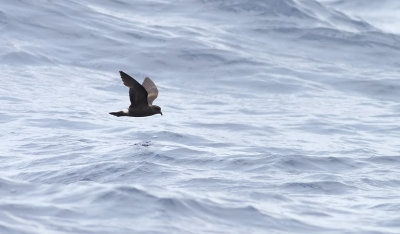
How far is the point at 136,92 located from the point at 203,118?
4403 millimetres

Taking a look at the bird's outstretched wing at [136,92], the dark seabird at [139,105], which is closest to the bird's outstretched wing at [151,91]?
the dark seabird at [139,105]

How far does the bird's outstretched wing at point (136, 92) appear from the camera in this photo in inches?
475

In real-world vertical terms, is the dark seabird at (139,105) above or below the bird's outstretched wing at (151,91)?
below

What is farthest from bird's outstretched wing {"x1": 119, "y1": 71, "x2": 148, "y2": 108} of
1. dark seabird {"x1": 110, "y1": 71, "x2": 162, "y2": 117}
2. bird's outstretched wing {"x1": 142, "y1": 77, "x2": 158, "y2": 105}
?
bird's outstretched wing {"x1": 142, "y1": 77, "x2": 158, "y2": 105}

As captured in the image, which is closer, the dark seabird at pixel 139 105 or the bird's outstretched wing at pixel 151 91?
the dark seabird at pixel 139 105

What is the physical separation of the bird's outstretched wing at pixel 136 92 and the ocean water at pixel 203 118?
707mm

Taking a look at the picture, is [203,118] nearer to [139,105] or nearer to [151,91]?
[151,91]

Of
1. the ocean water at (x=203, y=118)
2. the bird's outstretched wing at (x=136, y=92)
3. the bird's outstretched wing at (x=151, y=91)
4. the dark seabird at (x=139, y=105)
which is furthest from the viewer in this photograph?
the bird's outstretched wing at (x=151, y=91)

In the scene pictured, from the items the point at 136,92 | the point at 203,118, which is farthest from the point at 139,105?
the point at 203,118

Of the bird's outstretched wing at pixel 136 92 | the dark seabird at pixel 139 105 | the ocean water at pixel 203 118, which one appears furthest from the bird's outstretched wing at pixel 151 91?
the ocean water at pixel 203 118

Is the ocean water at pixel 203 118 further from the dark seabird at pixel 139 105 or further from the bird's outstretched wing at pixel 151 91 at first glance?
the bird's outstretched wing at pixel 151 91

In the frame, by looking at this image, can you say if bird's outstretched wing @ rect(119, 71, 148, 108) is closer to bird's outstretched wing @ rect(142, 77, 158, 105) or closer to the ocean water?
bird's outstretched wing @ rect(142, 77, 158, 105)

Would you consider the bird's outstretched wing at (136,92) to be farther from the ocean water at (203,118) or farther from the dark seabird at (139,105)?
the ocean water at (203,118)

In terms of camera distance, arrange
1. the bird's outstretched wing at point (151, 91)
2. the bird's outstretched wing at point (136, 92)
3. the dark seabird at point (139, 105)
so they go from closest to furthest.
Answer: the bird's outstretched wing at point (136, 92)
the dark seabird at point (139, 105)
the bird's outstretched wing at point (151, 91)
